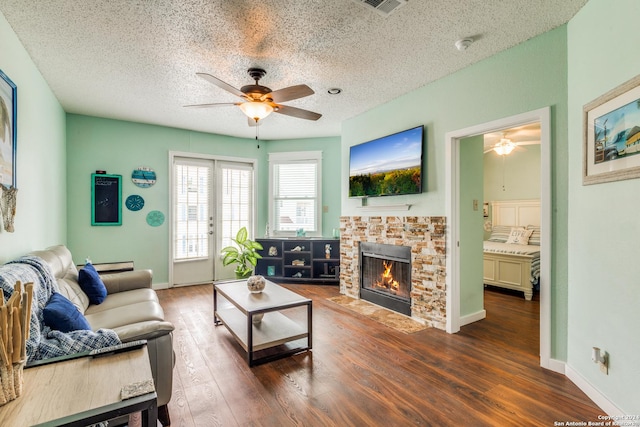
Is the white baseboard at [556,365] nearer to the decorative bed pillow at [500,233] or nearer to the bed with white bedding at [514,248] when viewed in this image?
the bed with white bedding at [514,248]

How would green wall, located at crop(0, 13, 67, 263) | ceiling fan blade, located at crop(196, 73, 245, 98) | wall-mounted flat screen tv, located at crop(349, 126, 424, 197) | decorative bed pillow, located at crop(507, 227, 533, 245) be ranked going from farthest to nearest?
decorative bed pillow, located at crop(507, 227, 533, 245), wall-mounted flat screen tv, located at crop(349, 126, 424, 197), green wall, located at crop(0, 13, 67, 263), ceiling fan blade, located at crop(196, 73, 245, 98)

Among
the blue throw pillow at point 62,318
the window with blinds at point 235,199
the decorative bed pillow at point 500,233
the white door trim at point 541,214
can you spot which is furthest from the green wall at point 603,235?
the window with blinds at point 235,199

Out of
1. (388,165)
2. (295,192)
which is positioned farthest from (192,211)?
(388,165)

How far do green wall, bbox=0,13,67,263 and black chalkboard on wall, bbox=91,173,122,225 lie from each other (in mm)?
525

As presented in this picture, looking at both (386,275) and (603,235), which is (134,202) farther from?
(603,235)

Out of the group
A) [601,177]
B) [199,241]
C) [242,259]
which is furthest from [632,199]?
[199,241]

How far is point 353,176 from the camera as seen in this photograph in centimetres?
444

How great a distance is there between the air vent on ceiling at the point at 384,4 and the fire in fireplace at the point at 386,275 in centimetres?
249

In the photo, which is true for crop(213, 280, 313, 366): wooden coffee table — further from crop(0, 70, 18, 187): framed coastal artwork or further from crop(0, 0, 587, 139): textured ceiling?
crop(0, 0, 587, 139): textured ceiling

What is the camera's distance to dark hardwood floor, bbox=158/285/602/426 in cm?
191

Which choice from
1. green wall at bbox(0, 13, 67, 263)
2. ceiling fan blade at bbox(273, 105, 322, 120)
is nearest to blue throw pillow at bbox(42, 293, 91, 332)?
green wall at bbox(0, 13, 67, 263)

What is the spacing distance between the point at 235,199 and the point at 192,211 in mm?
812

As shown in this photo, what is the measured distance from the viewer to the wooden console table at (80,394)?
3.26ft

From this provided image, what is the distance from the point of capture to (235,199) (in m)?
5.84
